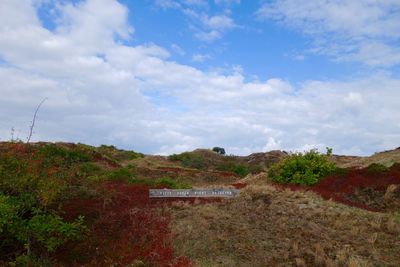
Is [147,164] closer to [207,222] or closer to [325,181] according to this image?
[325,181]

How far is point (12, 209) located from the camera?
11008 mm

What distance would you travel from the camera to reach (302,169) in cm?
2470

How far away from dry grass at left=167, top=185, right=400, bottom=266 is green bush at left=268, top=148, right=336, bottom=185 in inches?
245

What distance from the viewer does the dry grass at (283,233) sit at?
40.0 feet

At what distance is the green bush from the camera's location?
23.8 m

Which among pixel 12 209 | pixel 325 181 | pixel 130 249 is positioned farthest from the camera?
pixel 325 181

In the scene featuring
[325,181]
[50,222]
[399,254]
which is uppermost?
[325,181]

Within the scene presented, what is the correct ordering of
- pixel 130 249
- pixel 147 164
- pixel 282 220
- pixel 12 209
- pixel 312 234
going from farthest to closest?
pixel 147 164 → pixel 282 220 → pixel 312 234 → pixel 130 249 → pixel 12 209

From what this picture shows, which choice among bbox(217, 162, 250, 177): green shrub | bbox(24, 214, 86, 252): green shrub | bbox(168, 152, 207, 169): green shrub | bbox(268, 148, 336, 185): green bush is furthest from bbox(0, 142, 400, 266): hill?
bbox(168, 152, 207, 169): green shrub

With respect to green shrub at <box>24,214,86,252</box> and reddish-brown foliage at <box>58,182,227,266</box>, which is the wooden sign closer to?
reddish-brown foliage at <box>58,182,227,266</box>

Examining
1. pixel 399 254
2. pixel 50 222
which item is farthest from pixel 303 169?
pixel 50 222

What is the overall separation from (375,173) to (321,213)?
358 inches

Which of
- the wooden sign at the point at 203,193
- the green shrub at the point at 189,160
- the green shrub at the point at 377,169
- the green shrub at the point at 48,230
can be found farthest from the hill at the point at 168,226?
the green shrub at the point at 189,160

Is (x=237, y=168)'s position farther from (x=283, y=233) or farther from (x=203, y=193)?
(x=283, y=233)
